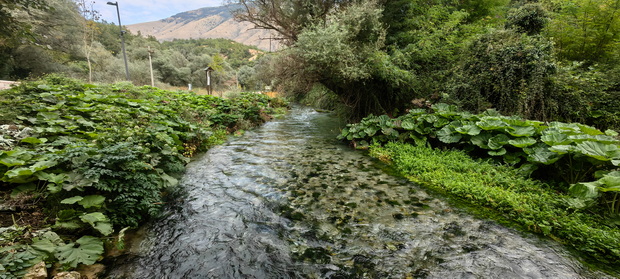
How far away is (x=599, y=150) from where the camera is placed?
3.19 m

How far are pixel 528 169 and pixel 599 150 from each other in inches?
38.5

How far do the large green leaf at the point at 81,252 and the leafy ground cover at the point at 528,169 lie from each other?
4.84 meters

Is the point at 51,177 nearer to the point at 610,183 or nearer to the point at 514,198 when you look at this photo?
the point at 514,198

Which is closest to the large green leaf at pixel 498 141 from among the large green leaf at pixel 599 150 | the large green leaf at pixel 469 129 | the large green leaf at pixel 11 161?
the large green leaf at pixel 469 129

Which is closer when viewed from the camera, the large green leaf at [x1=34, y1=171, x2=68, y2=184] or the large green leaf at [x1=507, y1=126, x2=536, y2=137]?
the large green leaf at [x1=34, y1=171, x2=68, y2=184]

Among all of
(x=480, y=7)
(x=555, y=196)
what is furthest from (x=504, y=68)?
(x=480, y=7)

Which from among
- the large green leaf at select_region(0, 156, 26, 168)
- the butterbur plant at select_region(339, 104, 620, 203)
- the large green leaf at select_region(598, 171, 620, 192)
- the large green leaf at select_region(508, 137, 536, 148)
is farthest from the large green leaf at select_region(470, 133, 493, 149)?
the large green leaf at select_region(0, 156, 26, 168)

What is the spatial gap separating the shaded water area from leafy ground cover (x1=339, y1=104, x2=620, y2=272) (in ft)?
1.37

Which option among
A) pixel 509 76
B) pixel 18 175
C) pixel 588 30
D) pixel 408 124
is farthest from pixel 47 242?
pixel 588 30

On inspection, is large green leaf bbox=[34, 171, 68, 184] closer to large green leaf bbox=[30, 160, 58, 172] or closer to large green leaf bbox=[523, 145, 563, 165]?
large green leaf bbox=[30, 160, 58, 172]

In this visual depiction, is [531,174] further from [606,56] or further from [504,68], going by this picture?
[606,56]

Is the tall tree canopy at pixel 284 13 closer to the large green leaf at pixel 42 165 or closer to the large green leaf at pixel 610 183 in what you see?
the large green leaf at pixel 42 165

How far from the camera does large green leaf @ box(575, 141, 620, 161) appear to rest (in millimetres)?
3068

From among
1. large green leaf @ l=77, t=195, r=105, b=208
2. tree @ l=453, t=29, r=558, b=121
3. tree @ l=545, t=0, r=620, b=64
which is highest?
tree @ l=545, t=0, r=620, b=64
